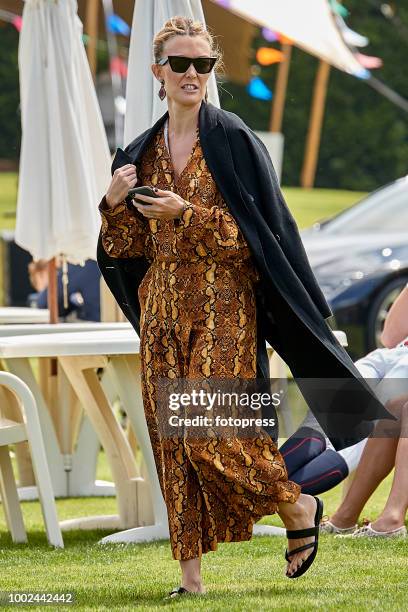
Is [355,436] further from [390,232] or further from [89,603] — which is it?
[390,232]

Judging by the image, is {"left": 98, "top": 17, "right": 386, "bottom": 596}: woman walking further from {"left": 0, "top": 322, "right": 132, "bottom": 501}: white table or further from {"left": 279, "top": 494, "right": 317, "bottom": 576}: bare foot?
{"left": 0, "top": 322, "right": 132, "bottom": 501}: white table

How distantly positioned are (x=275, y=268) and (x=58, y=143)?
3103mm

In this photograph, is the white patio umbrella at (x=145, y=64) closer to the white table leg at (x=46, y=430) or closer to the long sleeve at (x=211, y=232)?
the white table leg at (x=46, y=430)

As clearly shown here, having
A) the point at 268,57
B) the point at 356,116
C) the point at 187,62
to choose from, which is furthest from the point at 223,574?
the point at 356,116

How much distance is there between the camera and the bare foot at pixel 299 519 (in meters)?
4.11

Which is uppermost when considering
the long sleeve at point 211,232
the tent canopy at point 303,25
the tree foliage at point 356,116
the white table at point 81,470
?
the long sleeve at point 211,232

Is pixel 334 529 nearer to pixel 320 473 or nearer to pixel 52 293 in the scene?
pixel 320 473

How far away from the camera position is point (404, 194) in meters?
13.6

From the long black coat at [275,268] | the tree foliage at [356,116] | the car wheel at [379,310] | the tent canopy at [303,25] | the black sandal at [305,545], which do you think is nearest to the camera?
the long black coat at [275,268]

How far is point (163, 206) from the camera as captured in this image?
3.89 m

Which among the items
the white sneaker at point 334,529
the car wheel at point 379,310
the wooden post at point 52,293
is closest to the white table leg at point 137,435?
the white sneaker at point 334,529

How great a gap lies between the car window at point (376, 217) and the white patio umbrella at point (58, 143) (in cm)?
578

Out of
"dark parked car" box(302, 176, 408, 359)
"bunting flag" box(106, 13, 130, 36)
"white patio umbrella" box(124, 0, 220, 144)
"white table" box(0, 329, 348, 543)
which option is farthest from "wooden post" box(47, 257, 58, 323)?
"bunting flag" box(106, 13, 130, 36)

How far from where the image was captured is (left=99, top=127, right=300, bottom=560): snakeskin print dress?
156 inches
